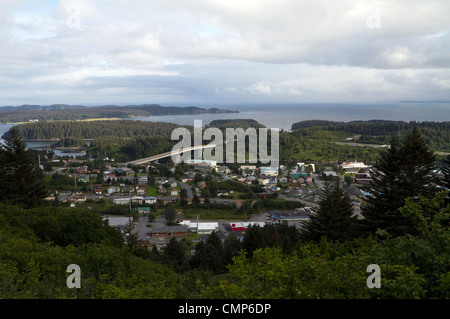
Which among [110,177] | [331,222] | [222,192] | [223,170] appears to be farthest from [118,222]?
[223,170]

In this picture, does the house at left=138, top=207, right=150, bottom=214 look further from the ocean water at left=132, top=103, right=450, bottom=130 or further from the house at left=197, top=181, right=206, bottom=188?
the ocean water at left=132, top=103, right=450, bottom=130

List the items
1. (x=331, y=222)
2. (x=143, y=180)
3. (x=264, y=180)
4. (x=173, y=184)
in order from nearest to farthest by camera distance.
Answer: (x=331, y=222) → (x=173, y=184) → (x=264, y=180) → (x=143, y=180)

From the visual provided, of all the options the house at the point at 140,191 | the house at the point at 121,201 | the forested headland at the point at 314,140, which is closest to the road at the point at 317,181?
the forested headland at the point at 314,140

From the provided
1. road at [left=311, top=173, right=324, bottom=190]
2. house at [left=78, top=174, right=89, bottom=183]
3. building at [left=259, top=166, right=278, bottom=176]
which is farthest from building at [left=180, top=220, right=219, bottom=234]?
building at [left=259, top=166, right=278, bottom=176]

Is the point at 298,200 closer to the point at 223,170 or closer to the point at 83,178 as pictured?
the point at 223,170

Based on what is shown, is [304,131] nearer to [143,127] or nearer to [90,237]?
[143,127]
